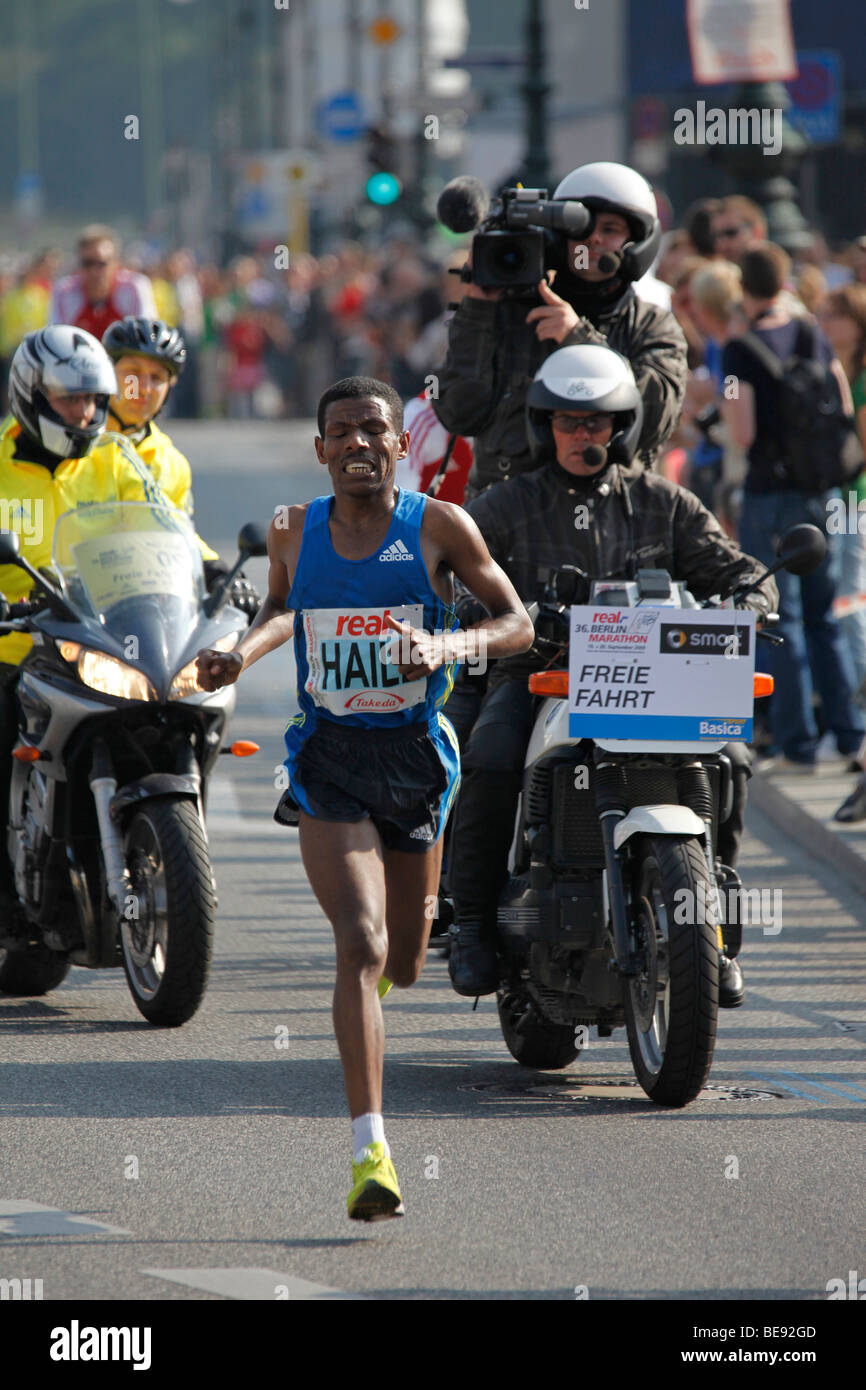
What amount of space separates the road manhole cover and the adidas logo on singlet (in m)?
1.69

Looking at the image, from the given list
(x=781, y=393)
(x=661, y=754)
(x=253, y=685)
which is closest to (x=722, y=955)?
(x=661, y=754)

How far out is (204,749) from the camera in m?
7.89

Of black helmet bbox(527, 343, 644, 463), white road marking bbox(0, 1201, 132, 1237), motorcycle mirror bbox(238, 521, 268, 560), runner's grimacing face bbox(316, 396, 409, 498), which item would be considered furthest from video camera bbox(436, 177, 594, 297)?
white road marking bbox(0, 1201, 132, 1237)

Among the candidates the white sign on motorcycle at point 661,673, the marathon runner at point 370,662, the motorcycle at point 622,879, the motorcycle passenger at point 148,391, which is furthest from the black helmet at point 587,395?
the motorcycle passenger at point 148,391

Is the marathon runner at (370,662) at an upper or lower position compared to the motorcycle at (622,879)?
upper

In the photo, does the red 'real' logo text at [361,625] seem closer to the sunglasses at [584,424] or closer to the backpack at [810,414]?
the sunglasses at [584,424]

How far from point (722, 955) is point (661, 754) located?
529mm

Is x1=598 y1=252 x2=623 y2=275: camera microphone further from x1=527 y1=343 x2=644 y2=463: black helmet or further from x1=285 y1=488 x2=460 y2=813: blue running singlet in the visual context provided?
x1=285 y1=488 x2=460 y2=813: blue running singlet

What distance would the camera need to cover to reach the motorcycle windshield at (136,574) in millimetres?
7734

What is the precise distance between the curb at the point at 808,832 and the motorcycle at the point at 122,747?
3.23 m

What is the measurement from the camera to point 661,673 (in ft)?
22.2

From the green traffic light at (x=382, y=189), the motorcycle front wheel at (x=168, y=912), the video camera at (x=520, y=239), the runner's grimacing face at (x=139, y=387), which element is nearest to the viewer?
the motorcycle front wheel at (x=168, y=912)

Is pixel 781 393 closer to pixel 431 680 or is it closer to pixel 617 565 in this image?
pixel 617 565

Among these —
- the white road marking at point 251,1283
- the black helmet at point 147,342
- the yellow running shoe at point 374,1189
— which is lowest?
the white road marking at point 251,1283
